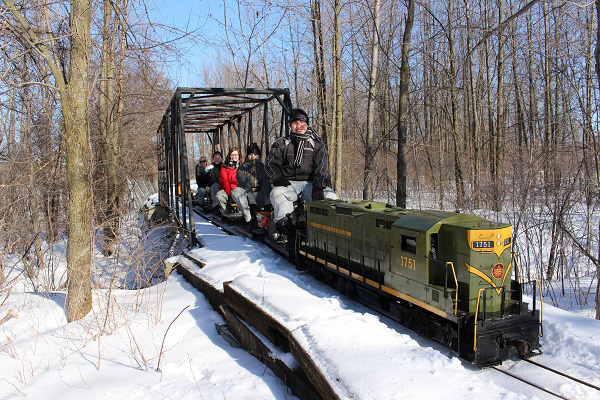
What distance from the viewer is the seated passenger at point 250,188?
994 cm

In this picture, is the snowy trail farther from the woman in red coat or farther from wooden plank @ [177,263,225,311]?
the woman in red coat

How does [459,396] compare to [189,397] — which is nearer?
[459,396]

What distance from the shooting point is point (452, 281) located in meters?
4.61

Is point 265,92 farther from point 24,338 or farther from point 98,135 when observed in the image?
point 98,135

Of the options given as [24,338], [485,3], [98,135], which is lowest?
[24,338]

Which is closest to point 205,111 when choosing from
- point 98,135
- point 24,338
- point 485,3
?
point 98,135

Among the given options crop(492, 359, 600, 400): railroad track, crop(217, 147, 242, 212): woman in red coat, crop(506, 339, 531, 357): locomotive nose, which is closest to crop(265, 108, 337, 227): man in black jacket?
crop(506, 339, 531, 357): locomotive nose

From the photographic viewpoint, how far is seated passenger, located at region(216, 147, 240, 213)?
1248cm

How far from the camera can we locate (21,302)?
735 cm

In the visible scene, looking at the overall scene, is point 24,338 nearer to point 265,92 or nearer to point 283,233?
point 283,233

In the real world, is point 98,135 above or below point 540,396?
above

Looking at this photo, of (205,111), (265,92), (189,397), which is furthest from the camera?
(205,111)

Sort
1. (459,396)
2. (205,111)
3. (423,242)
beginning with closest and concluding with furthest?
(459,396)
(423,242)
(205,111)

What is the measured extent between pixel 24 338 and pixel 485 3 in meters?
21.6
